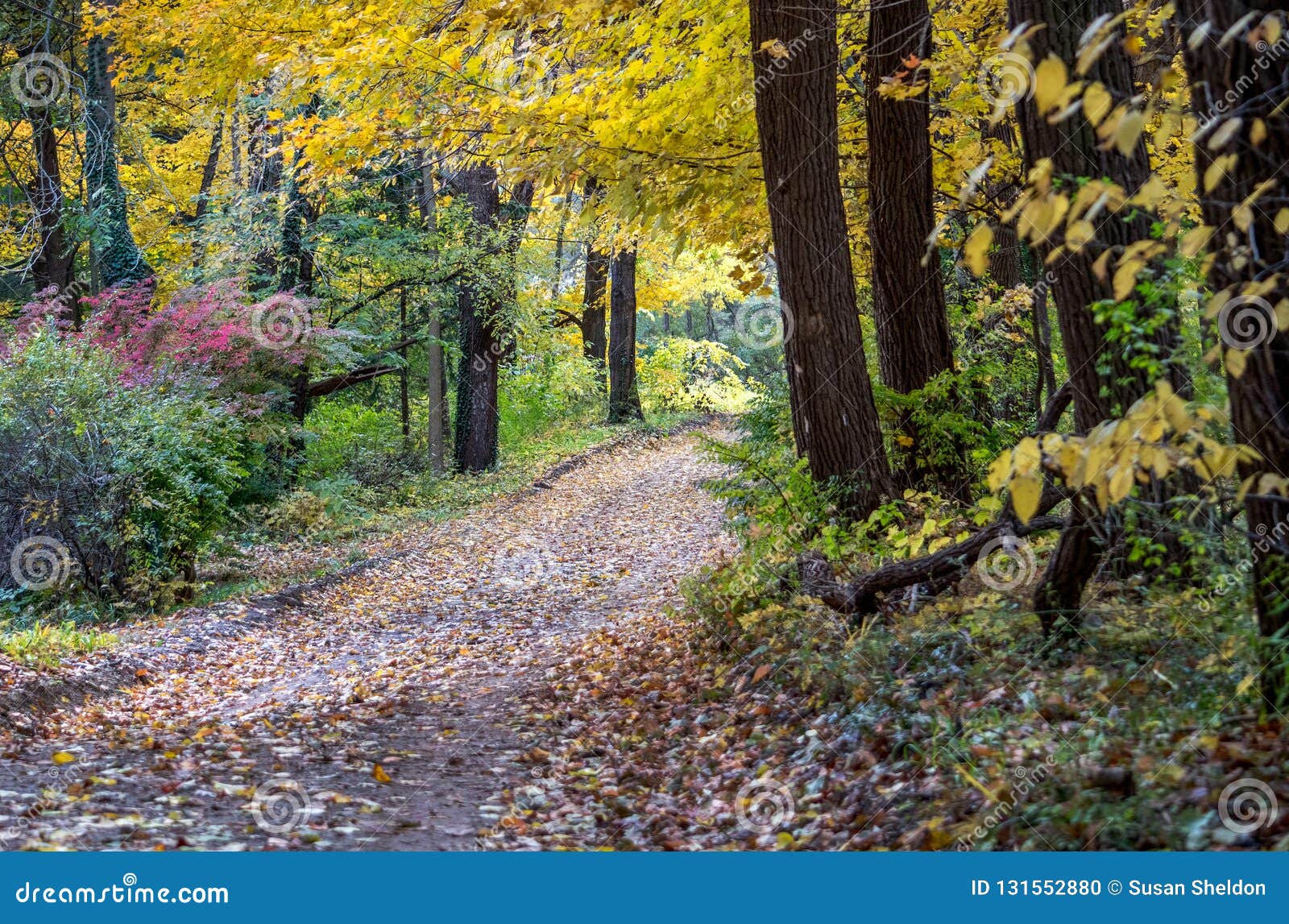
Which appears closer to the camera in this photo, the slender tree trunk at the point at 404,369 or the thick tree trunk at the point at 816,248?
the thick tree trunk at the point at 816,248

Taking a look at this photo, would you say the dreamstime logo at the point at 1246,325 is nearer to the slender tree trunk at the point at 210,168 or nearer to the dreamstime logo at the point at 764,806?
Result: the dreamstime logo at the point at 764,806

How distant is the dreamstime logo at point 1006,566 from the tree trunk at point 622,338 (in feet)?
60.7

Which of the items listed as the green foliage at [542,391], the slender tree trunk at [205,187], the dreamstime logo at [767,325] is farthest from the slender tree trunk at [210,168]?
the dreamstime logo at [767,325]

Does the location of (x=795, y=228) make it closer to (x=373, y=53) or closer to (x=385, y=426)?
(x=373, y=53)

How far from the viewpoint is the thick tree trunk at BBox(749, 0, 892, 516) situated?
7.61 metres

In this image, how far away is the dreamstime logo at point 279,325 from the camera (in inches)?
590

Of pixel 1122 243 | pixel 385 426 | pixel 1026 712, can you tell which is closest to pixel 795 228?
pixel 1122 243

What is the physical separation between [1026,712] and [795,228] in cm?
419

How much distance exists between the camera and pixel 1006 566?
20.1 ft

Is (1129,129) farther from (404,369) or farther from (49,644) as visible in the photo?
(404,369)

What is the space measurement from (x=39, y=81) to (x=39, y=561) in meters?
10.0

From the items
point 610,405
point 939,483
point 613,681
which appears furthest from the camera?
point 610,405

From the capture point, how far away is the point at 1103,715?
14.3 ft

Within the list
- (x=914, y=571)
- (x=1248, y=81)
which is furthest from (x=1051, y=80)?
(x=914, y=571)
